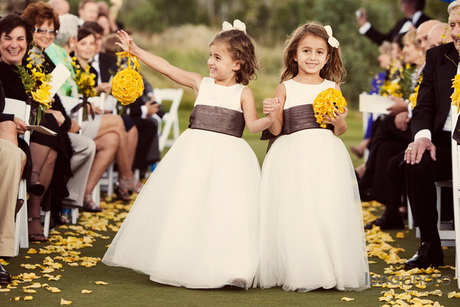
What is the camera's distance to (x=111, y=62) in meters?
9.89

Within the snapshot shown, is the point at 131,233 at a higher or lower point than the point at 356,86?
lower

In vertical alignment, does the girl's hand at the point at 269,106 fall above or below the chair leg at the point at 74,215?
above

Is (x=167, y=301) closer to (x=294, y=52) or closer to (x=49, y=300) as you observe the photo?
(x=49, y=300)

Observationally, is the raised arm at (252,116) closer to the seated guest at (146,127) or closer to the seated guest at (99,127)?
the seated guest at (99,127)

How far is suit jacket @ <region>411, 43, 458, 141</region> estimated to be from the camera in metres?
6.56

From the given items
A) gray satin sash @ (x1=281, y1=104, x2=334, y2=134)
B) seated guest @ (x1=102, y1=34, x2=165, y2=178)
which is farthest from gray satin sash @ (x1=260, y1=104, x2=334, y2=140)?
seated guest @ (x1=102, y1=34, x2=165, y2=178)

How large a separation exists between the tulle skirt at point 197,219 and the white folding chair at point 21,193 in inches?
37.6

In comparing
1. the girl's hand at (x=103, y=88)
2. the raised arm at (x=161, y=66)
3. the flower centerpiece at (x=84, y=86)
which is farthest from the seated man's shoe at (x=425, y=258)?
the girl's hand at (x=103, y=88)

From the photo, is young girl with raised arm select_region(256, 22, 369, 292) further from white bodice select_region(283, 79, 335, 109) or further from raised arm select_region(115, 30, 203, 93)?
raised arm select_region(115, 30, 203, 93)

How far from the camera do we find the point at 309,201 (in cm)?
568

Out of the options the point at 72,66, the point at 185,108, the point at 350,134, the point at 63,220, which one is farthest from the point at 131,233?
the point at 185,108

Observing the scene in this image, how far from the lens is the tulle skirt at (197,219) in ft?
18.3

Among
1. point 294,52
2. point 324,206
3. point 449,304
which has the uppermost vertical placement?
point 294,52

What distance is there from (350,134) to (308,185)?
45.2 ft
